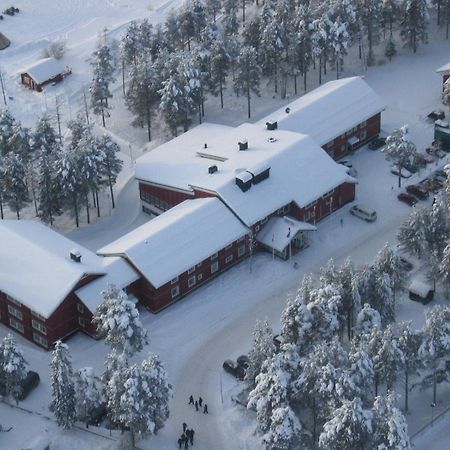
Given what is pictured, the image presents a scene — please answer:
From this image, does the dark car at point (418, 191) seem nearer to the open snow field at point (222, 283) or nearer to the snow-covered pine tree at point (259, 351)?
the open snow field at point (222, 283)

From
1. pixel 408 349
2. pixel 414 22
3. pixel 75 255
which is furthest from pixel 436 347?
pixel 414 22

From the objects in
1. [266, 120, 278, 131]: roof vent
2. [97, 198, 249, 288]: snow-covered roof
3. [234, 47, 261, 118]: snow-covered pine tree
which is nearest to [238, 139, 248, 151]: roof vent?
[266, 120, 278, 131]: roof vent

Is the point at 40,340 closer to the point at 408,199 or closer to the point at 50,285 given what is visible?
the point at 50,285

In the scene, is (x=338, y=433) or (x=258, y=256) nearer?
(x=338, y=433)

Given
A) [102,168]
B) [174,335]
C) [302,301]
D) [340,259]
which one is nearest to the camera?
[302,301]

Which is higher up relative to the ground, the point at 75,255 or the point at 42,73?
the point at 75,255

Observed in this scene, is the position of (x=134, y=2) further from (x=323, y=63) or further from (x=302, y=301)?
A: (x=302, y=301)

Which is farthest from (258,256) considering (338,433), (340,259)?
(338,433)
